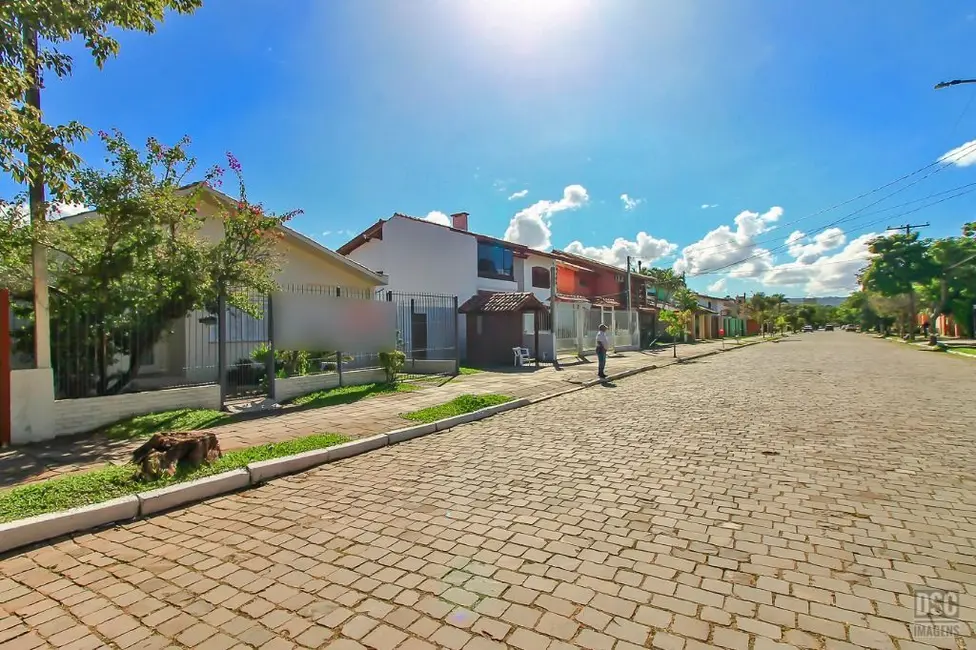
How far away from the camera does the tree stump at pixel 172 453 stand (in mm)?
5281

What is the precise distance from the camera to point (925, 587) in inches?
123

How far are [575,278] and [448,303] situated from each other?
19.3m

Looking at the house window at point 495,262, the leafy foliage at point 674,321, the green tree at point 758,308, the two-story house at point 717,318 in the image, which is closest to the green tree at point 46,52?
the house window at point 495,262

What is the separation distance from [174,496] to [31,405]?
4084 millimetres

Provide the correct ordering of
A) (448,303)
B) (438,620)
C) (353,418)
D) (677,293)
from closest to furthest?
(438,620) < (353,418) < (448,303) < (677,293)

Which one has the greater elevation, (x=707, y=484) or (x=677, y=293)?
(x=677, y=293)

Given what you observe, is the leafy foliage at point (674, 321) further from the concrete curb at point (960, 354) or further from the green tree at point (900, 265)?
the green tree at point (900, 265)

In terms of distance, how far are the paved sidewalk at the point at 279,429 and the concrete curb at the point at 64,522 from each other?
1735 mm

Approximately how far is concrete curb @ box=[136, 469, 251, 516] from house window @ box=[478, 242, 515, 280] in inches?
771

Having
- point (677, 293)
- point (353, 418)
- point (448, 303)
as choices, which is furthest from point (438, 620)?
point (677, 293)

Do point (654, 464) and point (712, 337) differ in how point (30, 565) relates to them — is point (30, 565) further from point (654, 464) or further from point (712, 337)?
point (712, 337)

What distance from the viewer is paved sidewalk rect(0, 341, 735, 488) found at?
238 inches

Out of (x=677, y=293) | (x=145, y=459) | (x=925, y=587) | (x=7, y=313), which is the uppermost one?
(x=677, y=293)

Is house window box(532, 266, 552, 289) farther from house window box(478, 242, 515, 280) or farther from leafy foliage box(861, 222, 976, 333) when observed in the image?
leafy foliage box(861, 222, 976, 333)
